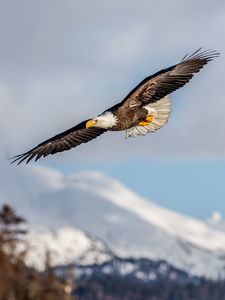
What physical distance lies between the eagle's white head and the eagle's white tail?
1.65ft

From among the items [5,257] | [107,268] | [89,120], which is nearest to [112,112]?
[89,120]

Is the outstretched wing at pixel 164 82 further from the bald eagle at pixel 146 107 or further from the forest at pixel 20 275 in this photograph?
the forest at pixel 20 275

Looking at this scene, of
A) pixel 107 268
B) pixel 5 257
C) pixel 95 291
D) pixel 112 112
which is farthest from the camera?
pixel 107 268

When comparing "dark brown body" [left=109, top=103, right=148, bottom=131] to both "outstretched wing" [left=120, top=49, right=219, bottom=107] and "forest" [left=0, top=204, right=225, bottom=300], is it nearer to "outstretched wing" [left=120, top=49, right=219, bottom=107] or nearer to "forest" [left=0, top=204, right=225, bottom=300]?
"outstretched wing" [left=120, top=49, right=219, bottom=107]

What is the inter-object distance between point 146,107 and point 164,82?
17.0 inches

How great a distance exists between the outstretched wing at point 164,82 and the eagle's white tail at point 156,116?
0.31 feet

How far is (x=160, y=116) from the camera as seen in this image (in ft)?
45.7

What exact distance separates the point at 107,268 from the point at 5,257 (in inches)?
5862

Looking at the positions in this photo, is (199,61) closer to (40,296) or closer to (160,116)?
(160,116)

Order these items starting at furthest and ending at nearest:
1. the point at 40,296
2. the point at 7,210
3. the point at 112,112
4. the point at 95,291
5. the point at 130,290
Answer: the point at 130,290 → the point at 95,291 → the point at 7,210 → the point at 40,296 → the point at 112,112

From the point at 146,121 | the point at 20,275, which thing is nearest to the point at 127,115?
the point at 146,121

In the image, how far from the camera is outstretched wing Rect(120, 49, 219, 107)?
544 inches

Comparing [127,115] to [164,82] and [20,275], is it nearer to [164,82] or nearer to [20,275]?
[164,82]

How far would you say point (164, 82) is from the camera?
14164 mm
